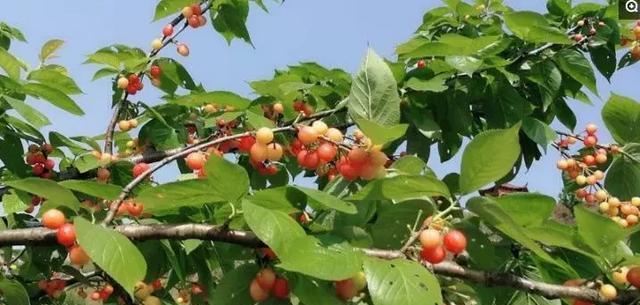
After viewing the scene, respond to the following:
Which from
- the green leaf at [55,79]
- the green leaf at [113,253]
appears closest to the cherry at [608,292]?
the green leaf at [113,253]

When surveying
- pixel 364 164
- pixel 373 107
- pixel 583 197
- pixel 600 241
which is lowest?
pixel 583 197

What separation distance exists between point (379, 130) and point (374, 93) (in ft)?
0.52

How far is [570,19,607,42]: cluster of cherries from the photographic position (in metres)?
3.07

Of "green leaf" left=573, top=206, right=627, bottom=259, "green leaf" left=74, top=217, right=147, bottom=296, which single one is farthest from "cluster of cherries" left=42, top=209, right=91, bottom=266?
"green leaf" left=573, top=206, right=627, bottom=259

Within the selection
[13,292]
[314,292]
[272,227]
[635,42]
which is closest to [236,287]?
[314,292]

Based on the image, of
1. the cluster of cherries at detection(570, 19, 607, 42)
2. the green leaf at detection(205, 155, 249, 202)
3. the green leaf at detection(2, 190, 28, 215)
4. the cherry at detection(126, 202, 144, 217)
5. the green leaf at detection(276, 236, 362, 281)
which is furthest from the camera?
the cluster of cherries at detection(570, 19, 607, 42)

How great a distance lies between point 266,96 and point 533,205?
1511 mm

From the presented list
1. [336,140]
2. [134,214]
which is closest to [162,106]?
[134,214]

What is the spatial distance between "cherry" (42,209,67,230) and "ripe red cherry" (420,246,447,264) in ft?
2.49

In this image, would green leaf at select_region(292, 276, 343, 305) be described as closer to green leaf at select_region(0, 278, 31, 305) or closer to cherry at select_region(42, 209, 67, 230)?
cherry at select_region(42, 209, 67, 230)

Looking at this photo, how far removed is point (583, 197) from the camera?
10.5 ft

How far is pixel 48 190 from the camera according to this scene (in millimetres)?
1454

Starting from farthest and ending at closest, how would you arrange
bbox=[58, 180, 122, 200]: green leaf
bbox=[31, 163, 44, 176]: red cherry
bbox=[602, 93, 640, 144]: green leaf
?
bbox=[31, 163, 44, 176]: red cherry, bbox=[602, 93, 640, 144]: green leaf, bbox=[58, 180, 122, 200]: green leaf

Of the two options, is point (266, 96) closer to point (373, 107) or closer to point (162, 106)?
point (162, 106)
